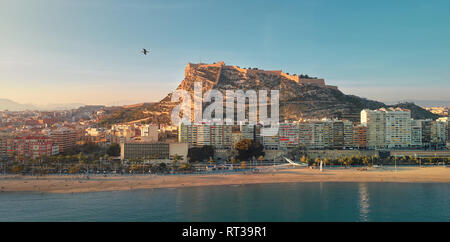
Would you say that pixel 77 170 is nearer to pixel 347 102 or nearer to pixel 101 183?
pixel 101 183

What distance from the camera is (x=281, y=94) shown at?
72938mm

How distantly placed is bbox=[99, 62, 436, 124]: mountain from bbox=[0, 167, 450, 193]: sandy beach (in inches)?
1252

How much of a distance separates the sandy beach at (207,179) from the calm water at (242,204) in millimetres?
1516

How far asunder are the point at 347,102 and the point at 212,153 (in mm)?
45540

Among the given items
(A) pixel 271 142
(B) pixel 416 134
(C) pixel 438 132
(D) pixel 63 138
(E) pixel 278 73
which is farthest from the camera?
(E) pixel 278 73

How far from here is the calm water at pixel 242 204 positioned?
17375 mm

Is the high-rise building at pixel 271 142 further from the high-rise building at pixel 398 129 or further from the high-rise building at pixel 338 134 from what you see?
the high-rise building at pixel 398 129

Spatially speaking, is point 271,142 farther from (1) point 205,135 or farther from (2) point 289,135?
(1) point 205,135

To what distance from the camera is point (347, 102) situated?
239 ft

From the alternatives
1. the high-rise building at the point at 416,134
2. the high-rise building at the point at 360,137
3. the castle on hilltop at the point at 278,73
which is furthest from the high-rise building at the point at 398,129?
the castle on hilltop at the point at 278,73

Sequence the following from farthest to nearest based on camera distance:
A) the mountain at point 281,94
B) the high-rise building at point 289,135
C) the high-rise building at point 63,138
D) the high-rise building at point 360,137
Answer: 1. the mountain at point 281,94
2. the high-rise building at point 360,137
3. the high-rise building at point 289,135
4. the high-rise building at point 63,138

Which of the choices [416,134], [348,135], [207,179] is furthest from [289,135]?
[207,179]

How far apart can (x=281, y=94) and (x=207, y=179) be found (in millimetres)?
48916

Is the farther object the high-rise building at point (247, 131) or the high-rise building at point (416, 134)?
the high-rise building at point (416, 134)
